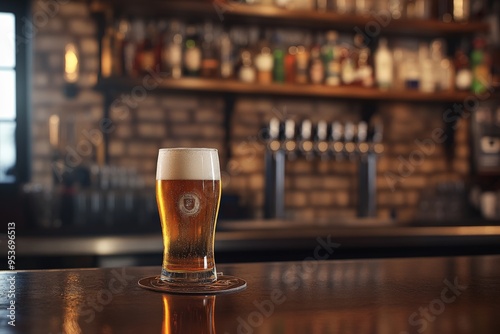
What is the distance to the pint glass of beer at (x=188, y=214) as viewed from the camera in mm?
823

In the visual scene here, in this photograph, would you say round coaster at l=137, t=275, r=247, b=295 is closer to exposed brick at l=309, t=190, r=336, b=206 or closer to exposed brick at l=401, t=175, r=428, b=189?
exposed brick at l=309, t=190, r=336, b=206

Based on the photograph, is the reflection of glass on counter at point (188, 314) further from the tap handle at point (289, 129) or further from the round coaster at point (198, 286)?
the tap handle at point (289, 129)

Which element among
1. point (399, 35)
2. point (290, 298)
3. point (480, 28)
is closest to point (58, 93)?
point (399, 35)

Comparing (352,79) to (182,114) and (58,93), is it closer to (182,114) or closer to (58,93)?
(182,114)

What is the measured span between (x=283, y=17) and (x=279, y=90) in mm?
398

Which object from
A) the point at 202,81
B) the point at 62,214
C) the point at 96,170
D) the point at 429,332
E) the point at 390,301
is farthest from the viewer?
the point at 202,81

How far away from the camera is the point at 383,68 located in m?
3.76

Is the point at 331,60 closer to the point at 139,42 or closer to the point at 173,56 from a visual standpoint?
the point at 173,56

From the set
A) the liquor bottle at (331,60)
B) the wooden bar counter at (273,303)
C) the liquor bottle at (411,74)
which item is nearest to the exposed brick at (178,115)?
the liquor bottle at (331,60)

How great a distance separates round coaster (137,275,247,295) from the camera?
762 mm

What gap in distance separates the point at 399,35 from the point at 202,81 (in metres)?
1.42

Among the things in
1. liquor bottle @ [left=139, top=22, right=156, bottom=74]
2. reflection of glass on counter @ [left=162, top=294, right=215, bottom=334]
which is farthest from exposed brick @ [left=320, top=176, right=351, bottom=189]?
reflection of glass on counter @ [left=162, top=294, right=215, bottom=334]

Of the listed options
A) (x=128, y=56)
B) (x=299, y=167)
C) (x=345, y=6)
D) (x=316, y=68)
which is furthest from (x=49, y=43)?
(x=345, y=6)

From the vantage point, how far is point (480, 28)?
3.86 m
